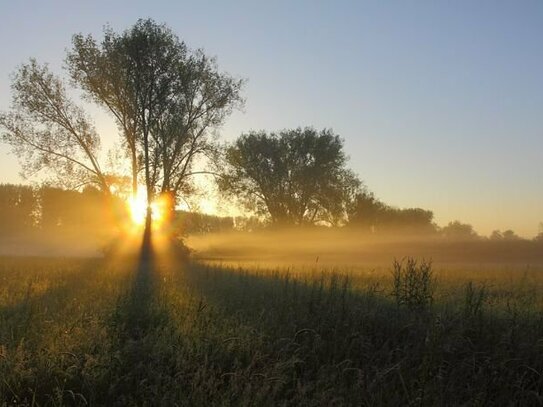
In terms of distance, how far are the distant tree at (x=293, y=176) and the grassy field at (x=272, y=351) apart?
55871 mm

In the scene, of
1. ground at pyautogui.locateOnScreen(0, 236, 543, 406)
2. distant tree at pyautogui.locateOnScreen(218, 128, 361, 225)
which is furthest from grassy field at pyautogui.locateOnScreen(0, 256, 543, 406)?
distant tree at pyautogui.locateOnScreen(218, 128, 361, 225)

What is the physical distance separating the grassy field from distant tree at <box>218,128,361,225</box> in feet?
183

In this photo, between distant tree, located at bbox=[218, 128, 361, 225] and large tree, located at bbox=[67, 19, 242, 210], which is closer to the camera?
large tree, located at bbox=[67, 19, 242, 210]

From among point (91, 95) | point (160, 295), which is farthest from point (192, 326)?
point (91, 95)

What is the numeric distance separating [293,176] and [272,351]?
197 feet

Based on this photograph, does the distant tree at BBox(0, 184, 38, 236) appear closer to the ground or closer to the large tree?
the large tree

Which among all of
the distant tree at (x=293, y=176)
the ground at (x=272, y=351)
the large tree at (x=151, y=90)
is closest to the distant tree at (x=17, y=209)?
the distant tree at (x=293, y=176)

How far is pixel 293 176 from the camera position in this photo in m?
67.6

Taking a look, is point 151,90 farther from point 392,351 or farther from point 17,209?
point 17,209

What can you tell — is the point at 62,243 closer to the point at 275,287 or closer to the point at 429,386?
the point at 275,287

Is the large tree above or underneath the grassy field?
above

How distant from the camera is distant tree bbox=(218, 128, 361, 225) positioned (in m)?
67.2

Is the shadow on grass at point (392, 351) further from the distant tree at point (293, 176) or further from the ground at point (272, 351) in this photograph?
the distant tree at point (293, 176)

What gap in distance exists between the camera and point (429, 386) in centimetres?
703
